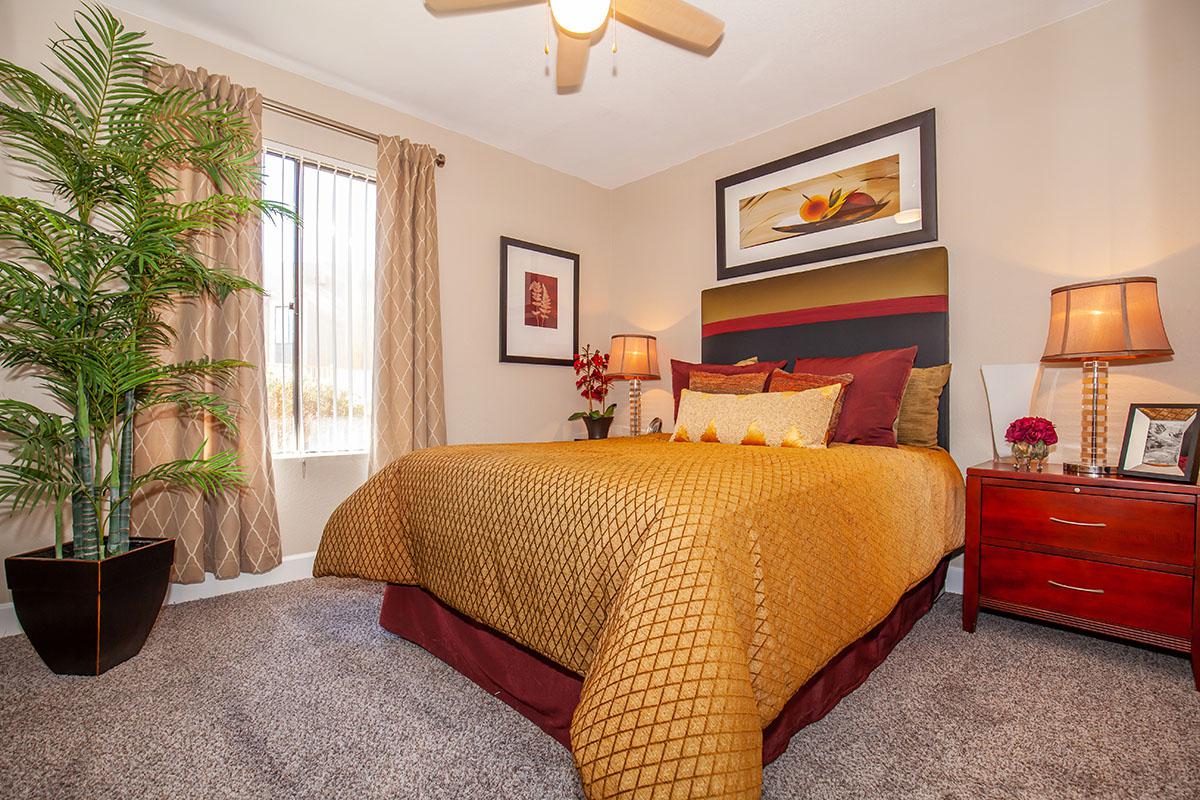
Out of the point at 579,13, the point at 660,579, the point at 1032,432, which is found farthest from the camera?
the point at 1032,432

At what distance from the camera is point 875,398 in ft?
7.74

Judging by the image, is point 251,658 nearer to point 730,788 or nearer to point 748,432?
point 730,788

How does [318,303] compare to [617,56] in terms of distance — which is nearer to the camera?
[617,56]

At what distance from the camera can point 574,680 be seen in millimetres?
1363

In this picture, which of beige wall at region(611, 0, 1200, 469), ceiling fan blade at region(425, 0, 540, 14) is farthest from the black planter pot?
beige wall at region(611, 0, 1200, 469)

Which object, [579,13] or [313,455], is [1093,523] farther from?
[313,455]

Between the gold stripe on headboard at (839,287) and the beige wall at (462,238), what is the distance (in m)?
1.25

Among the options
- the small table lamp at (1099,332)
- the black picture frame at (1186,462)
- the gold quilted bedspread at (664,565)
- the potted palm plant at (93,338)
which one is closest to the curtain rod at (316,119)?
the potted palm plant at (93,338)

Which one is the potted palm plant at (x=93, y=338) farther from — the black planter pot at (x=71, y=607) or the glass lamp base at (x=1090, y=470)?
the glass lamp base at (x=1090, y=470)

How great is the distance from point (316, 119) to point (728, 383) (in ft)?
8.48

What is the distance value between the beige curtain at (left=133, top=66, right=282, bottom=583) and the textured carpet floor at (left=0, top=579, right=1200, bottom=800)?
1.66 ft

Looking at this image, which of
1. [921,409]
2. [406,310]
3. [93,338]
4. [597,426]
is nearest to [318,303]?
[406,310]

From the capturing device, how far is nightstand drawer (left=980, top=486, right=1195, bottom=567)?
1701mm

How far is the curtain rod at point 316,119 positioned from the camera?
8.86 feet
